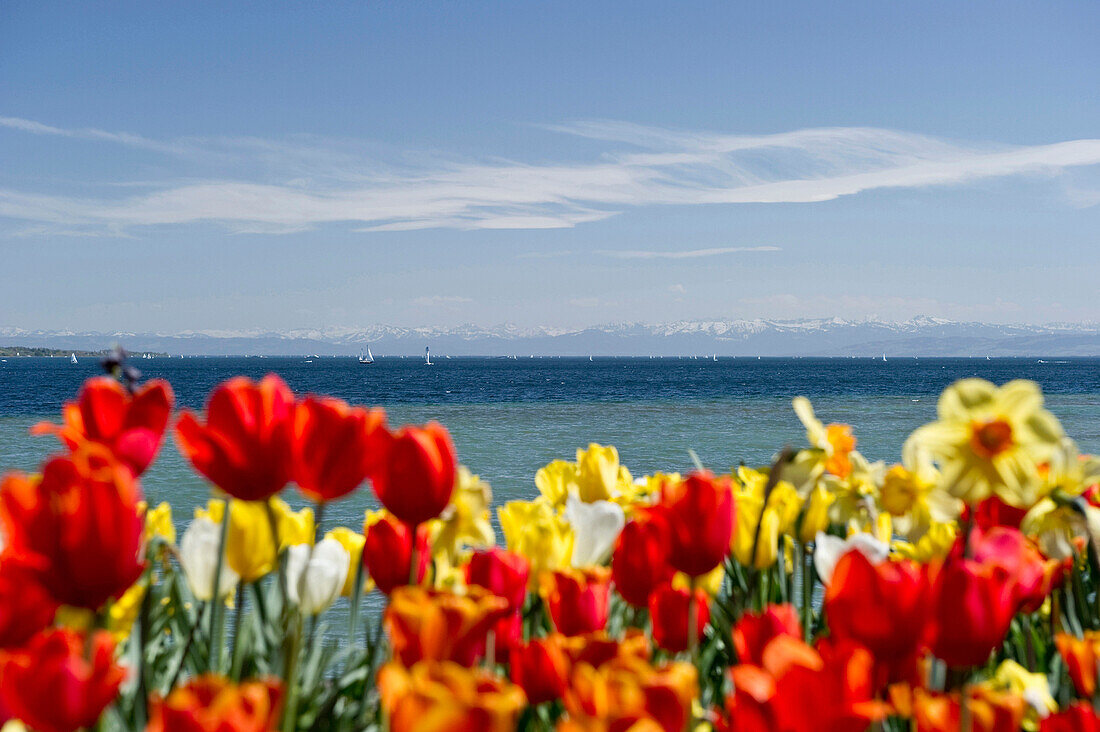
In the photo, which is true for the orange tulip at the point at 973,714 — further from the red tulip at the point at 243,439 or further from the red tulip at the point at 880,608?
the red tulip at the point at 243,439

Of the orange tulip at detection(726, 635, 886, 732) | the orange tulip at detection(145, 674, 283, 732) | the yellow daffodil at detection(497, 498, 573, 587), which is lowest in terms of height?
the yellow daffodil at detection(497, 498, 573, 587)

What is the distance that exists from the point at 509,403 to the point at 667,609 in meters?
43.3

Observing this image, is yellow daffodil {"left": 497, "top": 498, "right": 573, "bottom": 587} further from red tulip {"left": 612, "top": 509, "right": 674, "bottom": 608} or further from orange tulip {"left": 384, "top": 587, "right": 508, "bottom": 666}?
orange tulip {"left": 384, "top": 587, "right": 508, "bottom": 666}

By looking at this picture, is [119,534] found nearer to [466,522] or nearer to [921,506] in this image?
[466,522]

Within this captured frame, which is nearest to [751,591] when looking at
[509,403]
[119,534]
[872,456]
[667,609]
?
[667,609]

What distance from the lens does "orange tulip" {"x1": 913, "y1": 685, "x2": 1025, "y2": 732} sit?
0.98 m

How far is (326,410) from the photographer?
1.25 m

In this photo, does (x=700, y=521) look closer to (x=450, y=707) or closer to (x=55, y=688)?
(x=450, y=707)

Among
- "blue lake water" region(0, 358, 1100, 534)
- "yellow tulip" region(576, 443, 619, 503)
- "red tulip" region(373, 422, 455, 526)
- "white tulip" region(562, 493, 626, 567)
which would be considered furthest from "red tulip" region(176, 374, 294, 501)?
"blue lake water" region(0, 358, 1100, 534)

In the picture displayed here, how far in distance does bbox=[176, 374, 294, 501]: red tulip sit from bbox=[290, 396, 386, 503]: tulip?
0.02m

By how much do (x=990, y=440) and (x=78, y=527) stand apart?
117 cm

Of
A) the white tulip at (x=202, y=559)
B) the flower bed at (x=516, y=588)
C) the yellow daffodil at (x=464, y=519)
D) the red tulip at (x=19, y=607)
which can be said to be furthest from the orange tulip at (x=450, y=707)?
the white tulip at (x=202, y=559)

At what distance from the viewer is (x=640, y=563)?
5.12ft

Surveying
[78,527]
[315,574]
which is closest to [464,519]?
[315,574]
